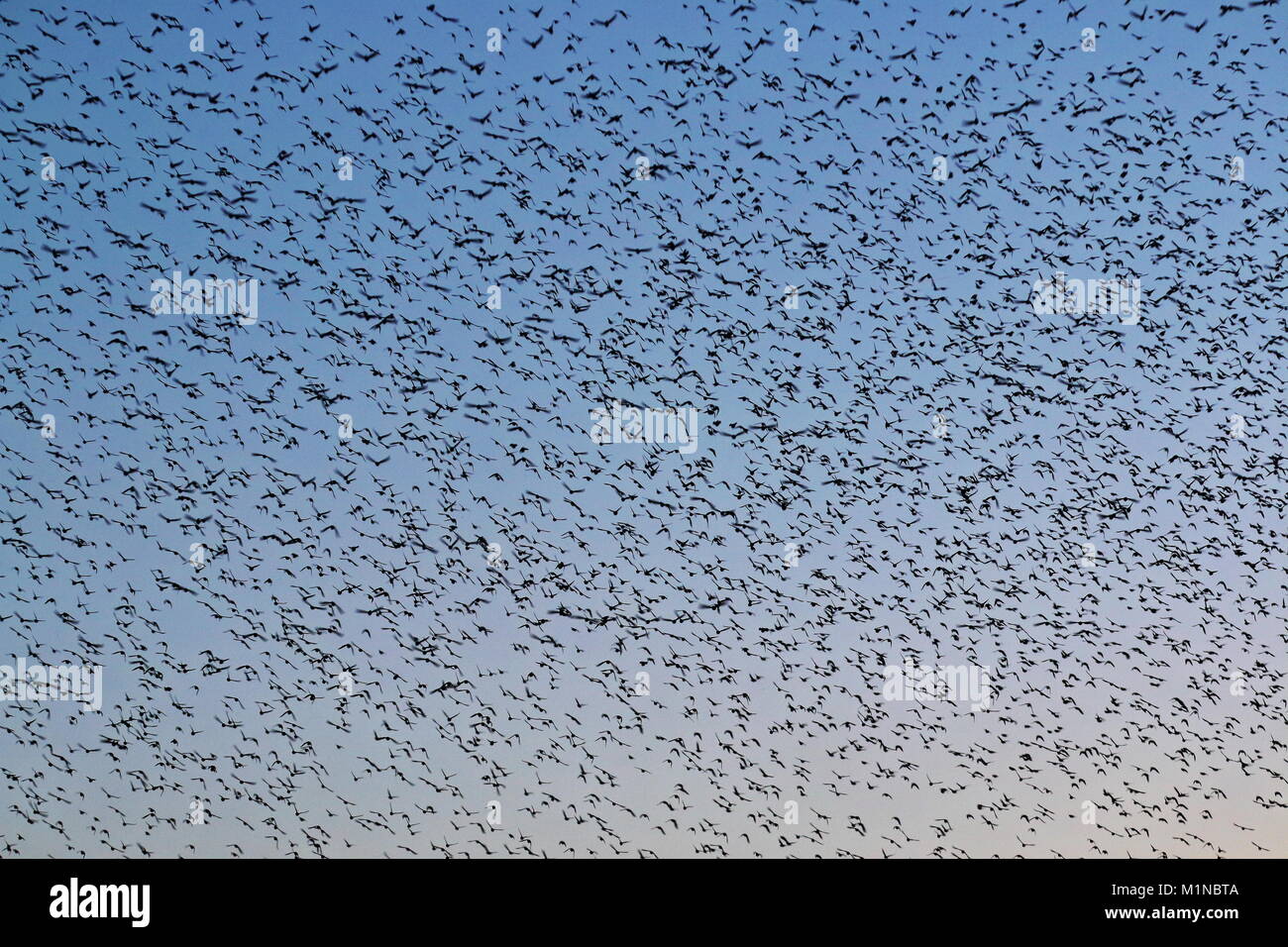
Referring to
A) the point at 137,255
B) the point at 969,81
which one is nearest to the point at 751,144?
the point at 969,81

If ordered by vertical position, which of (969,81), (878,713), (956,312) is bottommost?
(878,713)

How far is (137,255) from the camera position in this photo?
21.8 ft

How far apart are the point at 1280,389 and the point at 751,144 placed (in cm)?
318

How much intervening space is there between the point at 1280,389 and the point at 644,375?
3.46 m

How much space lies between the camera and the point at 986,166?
22.6ft

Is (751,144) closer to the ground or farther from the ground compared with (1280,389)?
farther from the ground

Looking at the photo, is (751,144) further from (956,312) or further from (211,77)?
(211,77)
